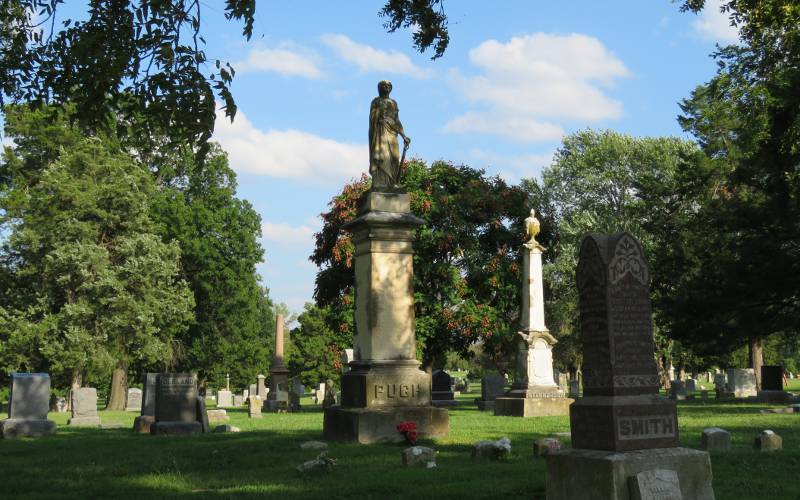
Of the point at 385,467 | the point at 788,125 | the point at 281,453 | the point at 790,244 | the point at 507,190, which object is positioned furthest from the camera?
the point at 507,190

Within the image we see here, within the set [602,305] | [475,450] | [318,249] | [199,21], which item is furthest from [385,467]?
[318,249]

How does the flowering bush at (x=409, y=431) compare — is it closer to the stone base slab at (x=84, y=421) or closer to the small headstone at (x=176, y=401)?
the small headstone at (x=176, y=401)

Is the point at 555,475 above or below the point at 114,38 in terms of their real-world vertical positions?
below

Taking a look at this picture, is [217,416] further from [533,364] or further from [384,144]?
[384,144]

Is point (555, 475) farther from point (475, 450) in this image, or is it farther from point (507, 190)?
point (507, 190)

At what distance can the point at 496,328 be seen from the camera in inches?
1232

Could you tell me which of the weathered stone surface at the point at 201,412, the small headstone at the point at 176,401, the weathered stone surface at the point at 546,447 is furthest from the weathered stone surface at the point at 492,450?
the weathered stone surface at the point at 201,412

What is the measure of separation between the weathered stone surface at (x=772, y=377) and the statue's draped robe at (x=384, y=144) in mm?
21768

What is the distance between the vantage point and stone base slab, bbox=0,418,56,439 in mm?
18641

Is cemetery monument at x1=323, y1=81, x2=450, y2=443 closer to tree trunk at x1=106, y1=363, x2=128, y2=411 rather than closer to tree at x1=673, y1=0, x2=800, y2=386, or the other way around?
tree at x1=673, y1=0, x2=800, y2=386

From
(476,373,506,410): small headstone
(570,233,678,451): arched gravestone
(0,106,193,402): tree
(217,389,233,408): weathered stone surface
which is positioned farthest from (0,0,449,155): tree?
(217,389,233,408): weathered stone surface

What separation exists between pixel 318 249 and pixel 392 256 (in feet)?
73.8

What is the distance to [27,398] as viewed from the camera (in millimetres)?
19172

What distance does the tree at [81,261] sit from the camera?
33.1 m
